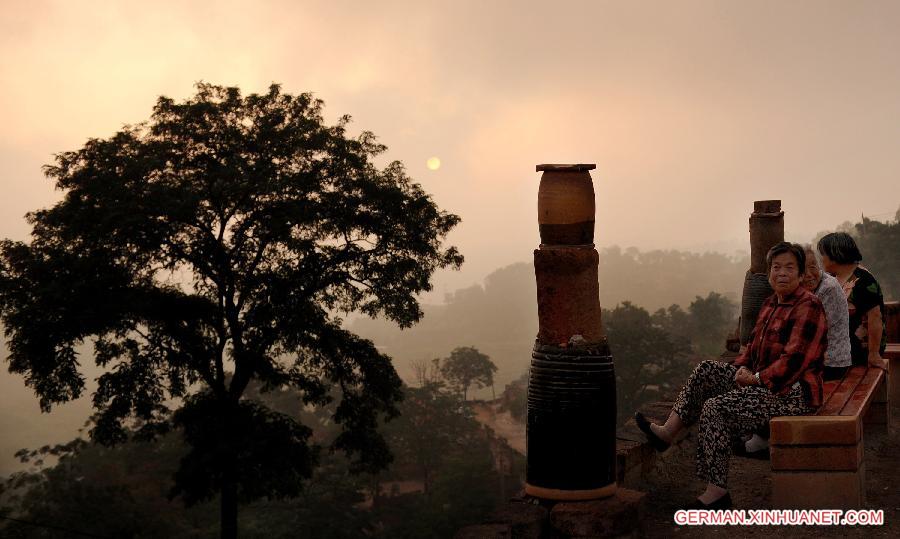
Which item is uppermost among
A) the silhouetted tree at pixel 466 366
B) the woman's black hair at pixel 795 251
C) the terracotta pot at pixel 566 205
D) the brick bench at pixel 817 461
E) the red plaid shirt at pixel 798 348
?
the terracotta pot at pixel 566 205

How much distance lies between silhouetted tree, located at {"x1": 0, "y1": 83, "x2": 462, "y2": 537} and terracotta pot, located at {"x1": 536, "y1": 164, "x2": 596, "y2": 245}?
42.2 ft

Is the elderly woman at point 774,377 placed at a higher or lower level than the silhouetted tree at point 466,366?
higher

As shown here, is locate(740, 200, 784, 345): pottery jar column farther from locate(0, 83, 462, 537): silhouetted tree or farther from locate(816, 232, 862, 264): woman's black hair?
locate(0, 83, 462, 537): silhouetted tree

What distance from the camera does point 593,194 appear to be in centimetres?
501

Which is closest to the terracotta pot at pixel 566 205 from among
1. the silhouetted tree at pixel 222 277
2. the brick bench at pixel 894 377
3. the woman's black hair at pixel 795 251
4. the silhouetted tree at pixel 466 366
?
the woman's black hair at pixel 795 251

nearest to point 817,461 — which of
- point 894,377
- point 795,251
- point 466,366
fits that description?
point 795,251

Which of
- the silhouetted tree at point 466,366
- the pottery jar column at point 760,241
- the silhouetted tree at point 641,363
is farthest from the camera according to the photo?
the silhouetted tree at point 466,366

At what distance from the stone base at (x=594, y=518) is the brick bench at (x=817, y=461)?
3.06ft

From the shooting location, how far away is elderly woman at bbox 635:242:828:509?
4738mm

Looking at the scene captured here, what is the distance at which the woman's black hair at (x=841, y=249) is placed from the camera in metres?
6.41

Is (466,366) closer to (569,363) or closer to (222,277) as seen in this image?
(222,277)

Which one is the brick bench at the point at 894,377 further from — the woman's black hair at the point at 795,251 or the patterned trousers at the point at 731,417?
the patterned trousers at the point at 731,417

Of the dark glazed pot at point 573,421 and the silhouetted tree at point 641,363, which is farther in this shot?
the silhouetted tree at point 641,363

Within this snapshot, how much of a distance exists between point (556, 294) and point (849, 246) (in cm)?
313
